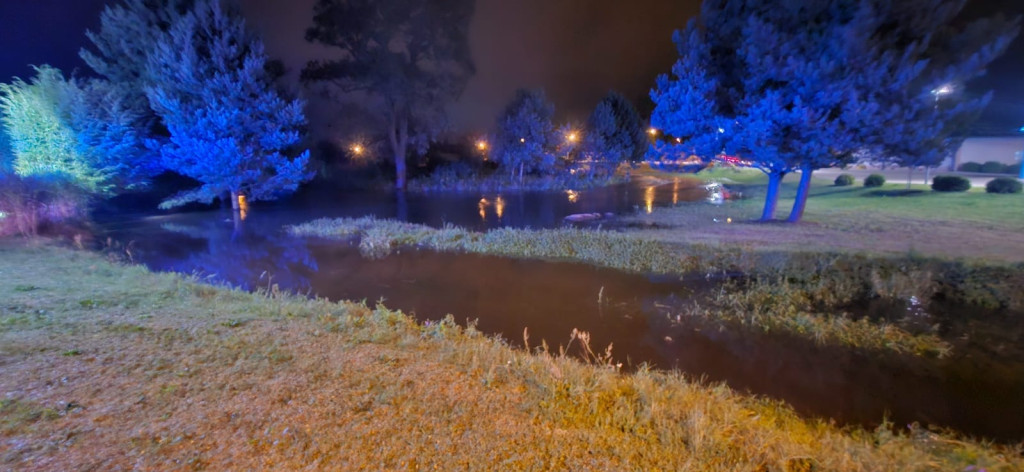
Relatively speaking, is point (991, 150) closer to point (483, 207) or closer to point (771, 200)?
point (771, 200)

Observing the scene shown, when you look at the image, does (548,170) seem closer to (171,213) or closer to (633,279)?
(171,213)

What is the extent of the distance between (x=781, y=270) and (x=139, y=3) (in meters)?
27.4

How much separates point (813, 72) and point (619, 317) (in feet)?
33.3

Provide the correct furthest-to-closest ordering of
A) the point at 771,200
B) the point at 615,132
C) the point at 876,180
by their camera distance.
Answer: the point at 615,132 < the point at 876,180 < the point at 771,200

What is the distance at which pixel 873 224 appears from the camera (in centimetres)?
1678

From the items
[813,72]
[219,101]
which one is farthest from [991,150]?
[219,101]

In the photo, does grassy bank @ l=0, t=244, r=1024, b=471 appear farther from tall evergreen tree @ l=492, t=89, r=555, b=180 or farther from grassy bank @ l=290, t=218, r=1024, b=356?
tall evergreen tree @ l=492, t=89, r=555, b=180

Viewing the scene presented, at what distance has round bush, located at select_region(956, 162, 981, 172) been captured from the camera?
32959mm

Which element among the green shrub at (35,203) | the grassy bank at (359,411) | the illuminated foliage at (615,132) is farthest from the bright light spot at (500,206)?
the grassy bank at (359,411)

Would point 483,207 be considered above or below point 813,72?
below

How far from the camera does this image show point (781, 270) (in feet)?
35.8

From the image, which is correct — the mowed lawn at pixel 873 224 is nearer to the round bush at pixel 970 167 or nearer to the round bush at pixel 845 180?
the round bush at pixel 845 180

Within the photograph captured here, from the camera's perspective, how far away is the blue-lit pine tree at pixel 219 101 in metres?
19.9

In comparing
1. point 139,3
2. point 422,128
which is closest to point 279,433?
point 139,3
